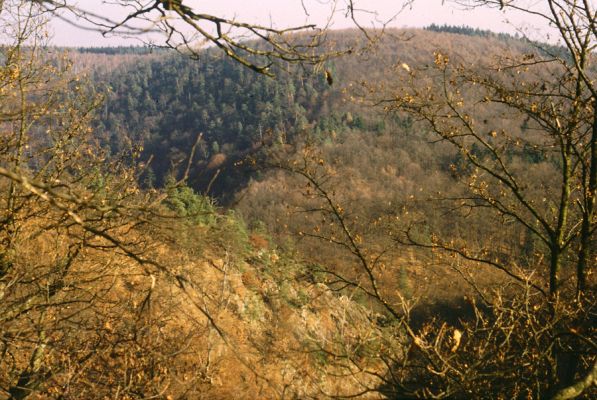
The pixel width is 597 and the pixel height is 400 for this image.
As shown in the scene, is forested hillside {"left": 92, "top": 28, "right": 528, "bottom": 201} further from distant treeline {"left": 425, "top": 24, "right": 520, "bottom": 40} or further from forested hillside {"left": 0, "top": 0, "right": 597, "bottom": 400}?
forested hillside {"left": 0, "top": 0, "right": 597, "bottom": 400}

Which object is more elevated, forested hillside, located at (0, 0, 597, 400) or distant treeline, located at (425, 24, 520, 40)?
distant treeline, located at (425, 24, 520, 40)

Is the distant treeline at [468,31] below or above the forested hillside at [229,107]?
above

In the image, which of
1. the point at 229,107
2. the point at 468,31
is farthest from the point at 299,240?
the point at 468,31

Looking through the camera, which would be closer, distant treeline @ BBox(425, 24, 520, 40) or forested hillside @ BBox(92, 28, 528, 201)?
forested hillside @ BBox(92, 28, 528, 201)

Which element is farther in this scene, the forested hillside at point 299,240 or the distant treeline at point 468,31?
the distant treeline at point 468,31

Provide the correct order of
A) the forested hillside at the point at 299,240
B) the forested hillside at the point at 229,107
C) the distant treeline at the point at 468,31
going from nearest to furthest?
the forested hillside at the point at 299,240 → the forested hillside at the point at 229,107 → the distant treeline at the point at 468,31

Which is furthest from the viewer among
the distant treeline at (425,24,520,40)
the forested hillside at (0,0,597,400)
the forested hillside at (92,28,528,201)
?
the distant treeline at (425,24,520,40)

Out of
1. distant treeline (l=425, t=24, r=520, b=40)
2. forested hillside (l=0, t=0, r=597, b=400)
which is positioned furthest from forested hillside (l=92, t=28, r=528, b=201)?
forested hillside (l=0, t=0, r=597, b=400)

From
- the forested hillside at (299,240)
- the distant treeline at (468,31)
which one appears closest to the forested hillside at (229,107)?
the distant treeline at (468,31)

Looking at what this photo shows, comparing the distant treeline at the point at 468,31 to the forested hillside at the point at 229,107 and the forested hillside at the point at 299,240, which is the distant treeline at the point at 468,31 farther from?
the forested hillside at the point at 299,240

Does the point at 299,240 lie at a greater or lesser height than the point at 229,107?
lesser

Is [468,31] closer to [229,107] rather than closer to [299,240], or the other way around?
[229,107]

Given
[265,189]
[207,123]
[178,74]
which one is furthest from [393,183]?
[178,74]

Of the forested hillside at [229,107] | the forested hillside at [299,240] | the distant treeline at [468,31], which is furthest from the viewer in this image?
the distant treeline at [468,31]
